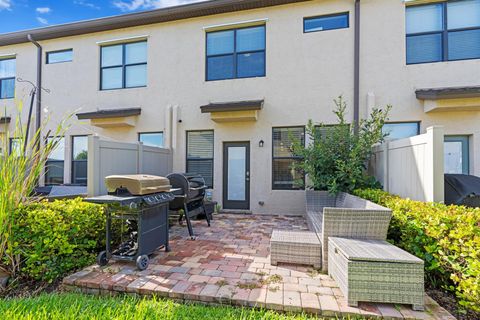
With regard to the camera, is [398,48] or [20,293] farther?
[398,48]

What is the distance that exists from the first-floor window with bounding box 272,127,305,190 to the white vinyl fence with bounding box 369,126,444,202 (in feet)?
7.57

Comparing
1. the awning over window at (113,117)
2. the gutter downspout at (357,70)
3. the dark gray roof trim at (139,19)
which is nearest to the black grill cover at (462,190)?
the gutter downspout at (357,70)

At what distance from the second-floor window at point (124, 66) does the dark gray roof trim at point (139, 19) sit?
0.67 metres

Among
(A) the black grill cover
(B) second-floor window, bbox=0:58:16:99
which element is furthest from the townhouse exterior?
(A) the black grill cover

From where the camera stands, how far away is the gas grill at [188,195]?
15.9ft

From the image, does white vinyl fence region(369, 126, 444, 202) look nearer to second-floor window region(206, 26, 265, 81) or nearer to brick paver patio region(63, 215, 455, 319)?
brick paver patio region(63, 215, 455, 319)

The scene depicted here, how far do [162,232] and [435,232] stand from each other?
3.73m

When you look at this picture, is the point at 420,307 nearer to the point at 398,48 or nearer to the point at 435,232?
the point at 435,232

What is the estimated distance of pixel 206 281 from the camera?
298cm

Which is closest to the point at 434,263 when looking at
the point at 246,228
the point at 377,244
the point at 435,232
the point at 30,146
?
the point at 435,232

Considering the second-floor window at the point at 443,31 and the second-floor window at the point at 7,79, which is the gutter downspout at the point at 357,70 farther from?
the second-floor window at the point at 7,79

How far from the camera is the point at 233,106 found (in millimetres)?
6953

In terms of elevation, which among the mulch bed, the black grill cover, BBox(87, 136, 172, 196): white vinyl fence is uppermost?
BBox(87, 136, 172, 196): white vinyl fence

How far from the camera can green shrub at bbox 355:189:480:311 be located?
91.0 inches
